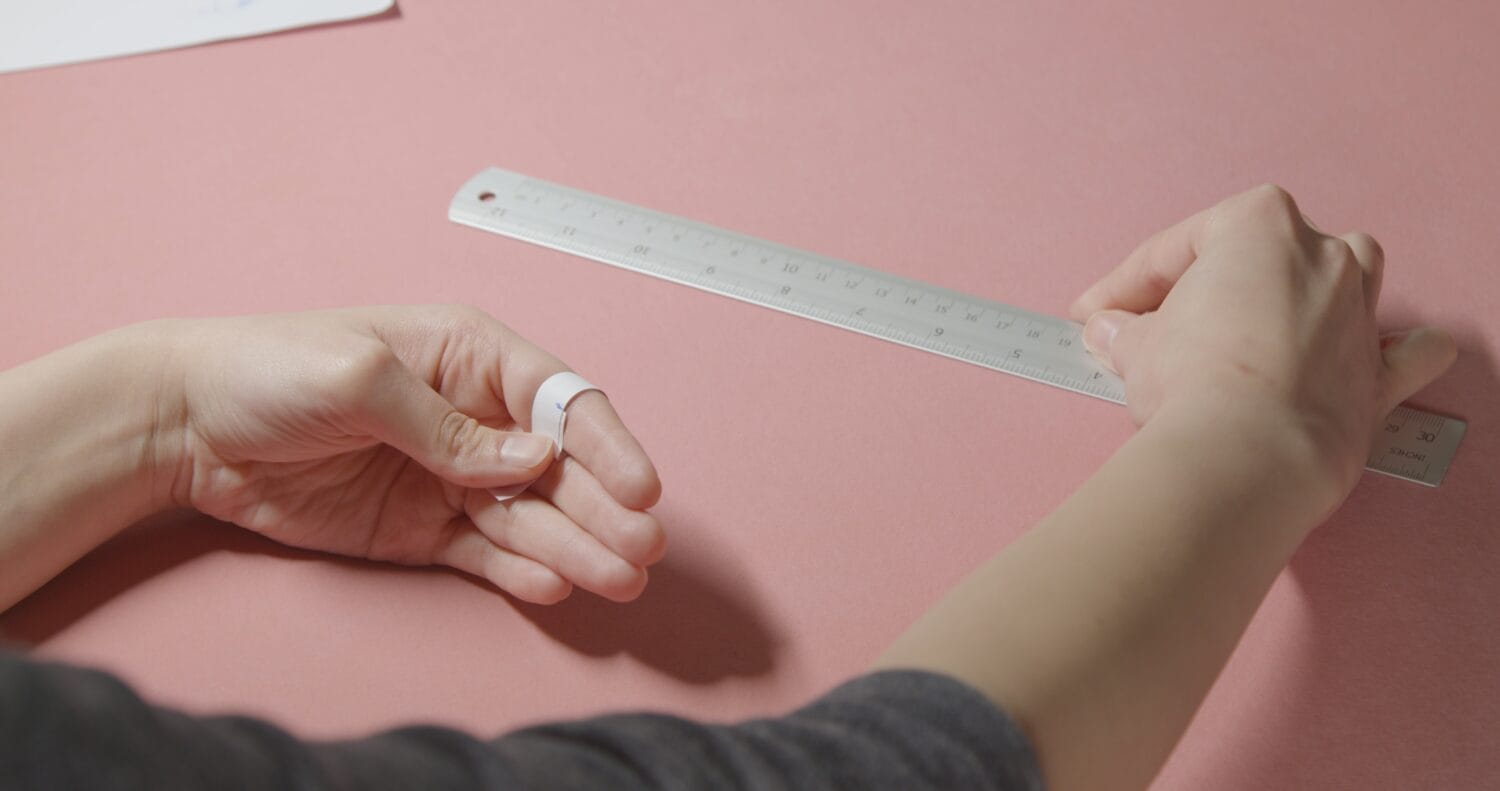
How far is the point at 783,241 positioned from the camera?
1.28 m

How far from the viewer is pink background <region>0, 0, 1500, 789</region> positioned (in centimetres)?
94

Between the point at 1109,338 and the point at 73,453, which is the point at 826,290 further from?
the point at 73,453

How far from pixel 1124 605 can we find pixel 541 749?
365mm

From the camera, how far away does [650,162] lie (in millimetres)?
1378

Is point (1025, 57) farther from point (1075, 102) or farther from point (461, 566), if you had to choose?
point (461, 566)

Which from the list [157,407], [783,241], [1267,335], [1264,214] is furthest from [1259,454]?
[157,407]

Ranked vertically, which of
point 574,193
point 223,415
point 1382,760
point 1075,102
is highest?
point 1075,102

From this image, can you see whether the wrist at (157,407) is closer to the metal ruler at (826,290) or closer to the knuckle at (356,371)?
the knuckle at (356,371)

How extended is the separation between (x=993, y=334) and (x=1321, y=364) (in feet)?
→ 1.08

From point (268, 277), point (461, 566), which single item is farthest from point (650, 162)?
point (461, 566)

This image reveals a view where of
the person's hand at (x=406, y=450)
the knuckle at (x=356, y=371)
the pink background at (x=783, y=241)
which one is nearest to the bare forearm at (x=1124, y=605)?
the pink background at (x=783, y=241)

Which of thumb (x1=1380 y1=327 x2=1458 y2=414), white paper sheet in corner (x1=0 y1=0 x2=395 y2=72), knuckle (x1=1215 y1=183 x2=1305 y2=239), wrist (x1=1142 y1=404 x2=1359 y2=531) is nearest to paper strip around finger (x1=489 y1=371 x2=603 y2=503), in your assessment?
wrist (x1=1142 y1=404 x2=1359 y2=531)

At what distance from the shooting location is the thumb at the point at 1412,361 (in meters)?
1.03

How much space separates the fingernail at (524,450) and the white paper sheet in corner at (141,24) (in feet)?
3.05
